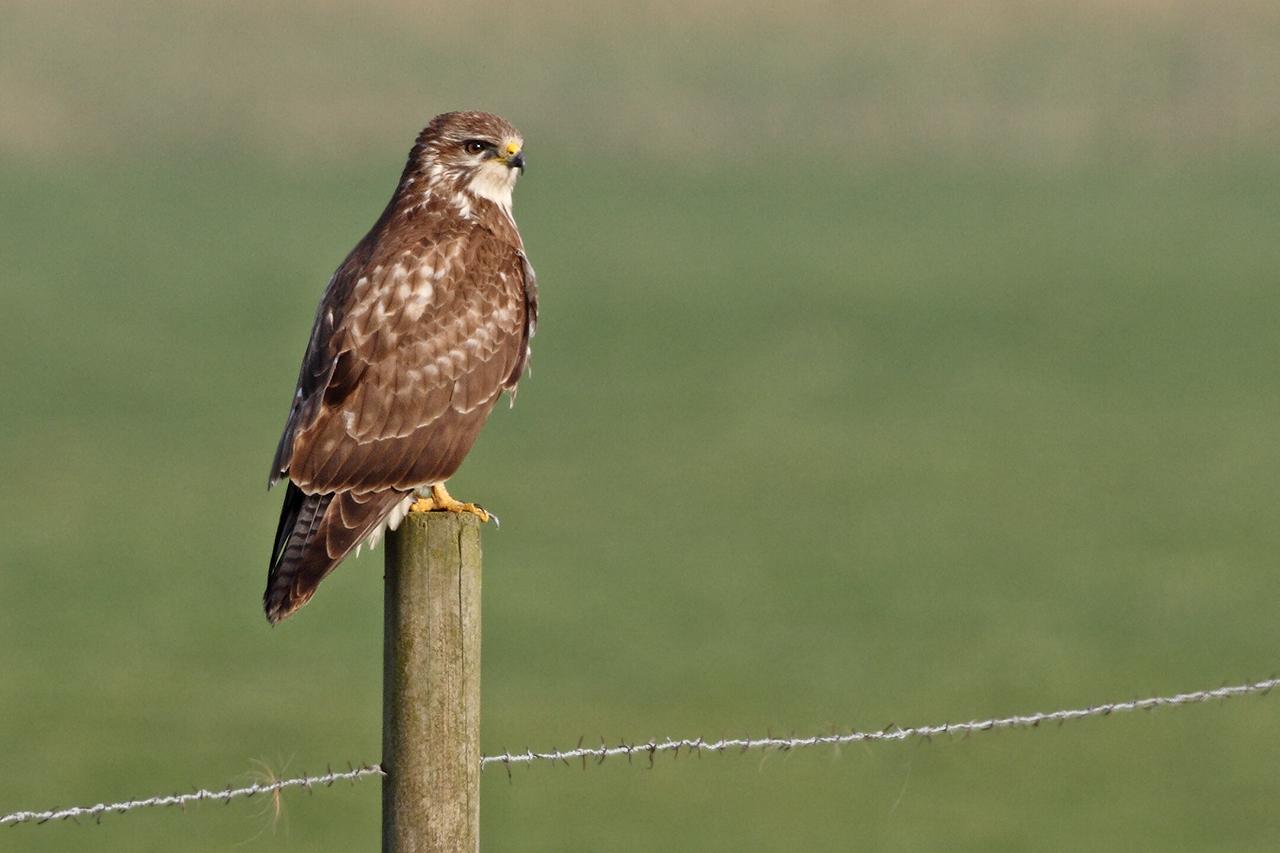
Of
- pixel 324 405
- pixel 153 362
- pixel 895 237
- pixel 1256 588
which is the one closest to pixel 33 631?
pixel 1256 588

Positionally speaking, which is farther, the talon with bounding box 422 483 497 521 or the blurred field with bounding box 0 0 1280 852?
the blurred field with bounding box 0 0 1280 852

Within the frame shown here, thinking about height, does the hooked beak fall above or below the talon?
above

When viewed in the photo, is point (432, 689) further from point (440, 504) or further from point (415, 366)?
point (415, 366)

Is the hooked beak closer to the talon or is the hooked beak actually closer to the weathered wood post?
the talon

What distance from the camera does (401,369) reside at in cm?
733

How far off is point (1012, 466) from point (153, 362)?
1557 cm

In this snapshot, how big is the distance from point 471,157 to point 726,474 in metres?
20.2

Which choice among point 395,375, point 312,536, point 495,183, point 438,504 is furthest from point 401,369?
point 495,183

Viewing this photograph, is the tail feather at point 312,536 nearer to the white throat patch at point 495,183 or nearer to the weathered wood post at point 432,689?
the weathered wood post at point 432,689

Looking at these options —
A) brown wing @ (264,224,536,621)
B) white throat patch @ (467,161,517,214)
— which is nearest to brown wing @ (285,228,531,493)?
brown wing @ (264,224,536,621)

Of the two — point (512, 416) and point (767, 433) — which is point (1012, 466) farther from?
point (512, 416)

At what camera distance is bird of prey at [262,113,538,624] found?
6820 mm

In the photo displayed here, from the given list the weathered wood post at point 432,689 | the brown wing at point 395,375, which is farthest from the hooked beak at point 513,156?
the weathered wood post at point 432,689

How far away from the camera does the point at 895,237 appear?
56.2m
